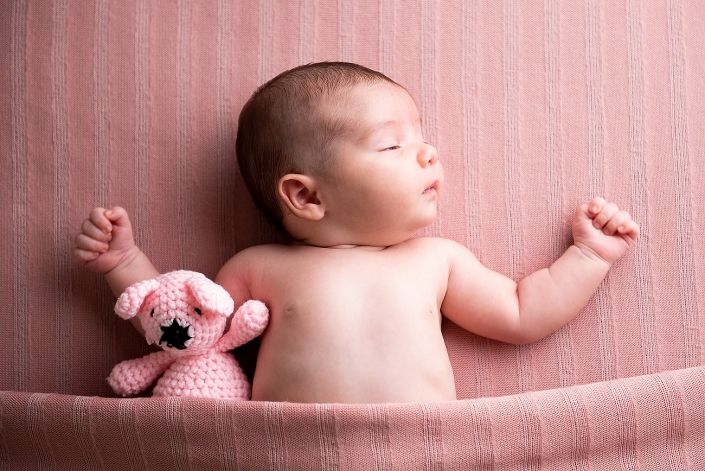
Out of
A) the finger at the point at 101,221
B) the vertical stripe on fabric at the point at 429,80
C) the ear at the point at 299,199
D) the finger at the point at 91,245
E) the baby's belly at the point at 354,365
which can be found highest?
the vertical stripe on fabric at the point at 429,80

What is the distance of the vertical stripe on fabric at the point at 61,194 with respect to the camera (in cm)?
133

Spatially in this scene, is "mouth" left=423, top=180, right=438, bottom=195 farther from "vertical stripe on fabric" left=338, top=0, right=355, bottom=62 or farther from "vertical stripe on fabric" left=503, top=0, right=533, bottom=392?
"vertical stripe on fabric" left=338, top=0, right=355, bottom=62

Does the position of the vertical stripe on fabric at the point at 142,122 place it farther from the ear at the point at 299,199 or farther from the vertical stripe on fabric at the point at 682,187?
the vertical stripe on fabric at the point at 682,187

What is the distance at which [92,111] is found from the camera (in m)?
1.40

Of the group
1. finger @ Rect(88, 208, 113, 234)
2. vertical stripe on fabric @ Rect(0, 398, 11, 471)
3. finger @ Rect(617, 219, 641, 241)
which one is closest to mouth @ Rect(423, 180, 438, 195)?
finger @ Rect(617, 219, 641, 241)

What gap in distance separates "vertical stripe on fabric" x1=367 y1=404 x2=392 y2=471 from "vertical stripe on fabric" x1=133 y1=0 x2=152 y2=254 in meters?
0.58

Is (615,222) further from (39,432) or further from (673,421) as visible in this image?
(39,432)

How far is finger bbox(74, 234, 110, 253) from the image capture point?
1.27 meters

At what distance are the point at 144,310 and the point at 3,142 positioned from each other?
0.50 m

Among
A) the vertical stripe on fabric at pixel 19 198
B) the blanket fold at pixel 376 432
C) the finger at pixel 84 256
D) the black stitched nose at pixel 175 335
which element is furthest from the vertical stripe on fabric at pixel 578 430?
the vertical stripe on fabric at pixel 19 198

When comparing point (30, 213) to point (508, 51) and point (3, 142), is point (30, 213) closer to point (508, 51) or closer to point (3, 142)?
point (3, 142)

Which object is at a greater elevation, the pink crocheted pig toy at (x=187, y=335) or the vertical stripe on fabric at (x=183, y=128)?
the vertical stripe on fabric at (x=183, y=128)

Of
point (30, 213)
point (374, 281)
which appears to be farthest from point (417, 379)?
point (30, 213)

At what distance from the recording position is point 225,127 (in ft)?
4.58
